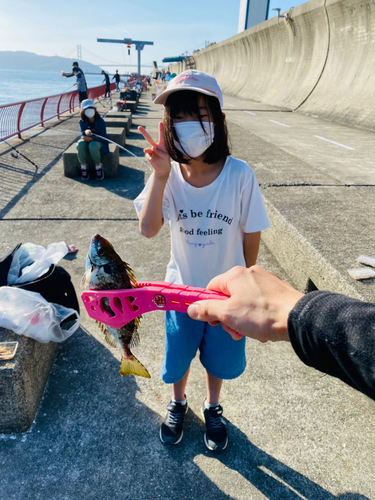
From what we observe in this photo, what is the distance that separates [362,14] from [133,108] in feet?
33.3

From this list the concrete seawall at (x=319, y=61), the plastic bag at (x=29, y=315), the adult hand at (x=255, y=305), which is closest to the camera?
the adult hand at (x=255, y=305)

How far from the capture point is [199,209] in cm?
195

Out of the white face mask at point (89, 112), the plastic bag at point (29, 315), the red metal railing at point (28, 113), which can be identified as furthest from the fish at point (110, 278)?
the red metal railing at point (28, 113)

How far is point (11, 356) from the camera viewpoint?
2.07 metres

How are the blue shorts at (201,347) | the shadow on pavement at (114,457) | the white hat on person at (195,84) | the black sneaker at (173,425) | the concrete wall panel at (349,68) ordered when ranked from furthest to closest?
the concrete wall panel at (349,68)
the black sneaker at (173,425)
the blue shorts at (201,347)
the shadow on pavement at (114,457)
the white hat on person at (195,84)

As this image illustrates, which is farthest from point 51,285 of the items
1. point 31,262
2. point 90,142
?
point 90,142

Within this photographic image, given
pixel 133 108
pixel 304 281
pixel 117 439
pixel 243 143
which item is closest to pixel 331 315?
pixel 117 439

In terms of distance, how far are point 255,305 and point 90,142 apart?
667cm

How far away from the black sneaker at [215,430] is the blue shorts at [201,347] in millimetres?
320

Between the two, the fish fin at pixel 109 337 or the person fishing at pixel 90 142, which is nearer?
the fish fin at pixel 109 337

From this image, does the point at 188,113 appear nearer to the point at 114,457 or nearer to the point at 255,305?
the point at 255,305

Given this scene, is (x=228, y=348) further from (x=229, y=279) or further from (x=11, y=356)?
(x=11, y=356)

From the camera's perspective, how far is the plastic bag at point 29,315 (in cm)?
225

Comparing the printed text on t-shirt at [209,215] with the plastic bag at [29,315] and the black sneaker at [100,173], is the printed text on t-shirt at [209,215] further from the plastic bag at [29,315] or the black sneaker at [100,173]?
the black sneaker at [100,173]
